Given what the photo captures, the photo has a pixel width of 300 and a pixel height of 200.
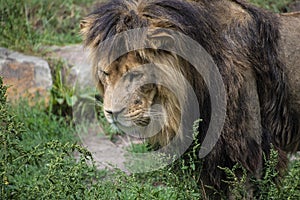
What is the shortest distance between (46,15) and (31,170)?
2.73m

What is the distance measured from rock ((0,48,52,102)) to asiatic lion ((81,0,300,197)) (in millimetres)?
2658

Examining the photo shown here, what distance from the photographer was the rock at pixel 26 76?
637cm

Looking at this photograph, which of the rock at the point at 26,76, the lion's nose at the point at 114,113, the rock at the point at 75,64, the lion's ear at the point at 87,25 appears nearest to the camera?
the lion's nose at the point at 114,113

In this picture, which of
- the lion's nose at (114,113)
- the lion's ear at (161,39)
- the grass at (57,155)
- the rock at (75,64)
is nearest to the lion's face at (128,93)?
the lion's nose at (114,113)

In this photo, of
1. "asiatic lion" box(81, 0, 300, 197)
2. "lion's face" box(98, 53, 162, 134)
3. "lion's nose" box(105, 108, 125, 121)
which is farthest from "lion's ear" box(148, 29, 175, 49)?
"lion's nose" box(105, 108, 125, 121)

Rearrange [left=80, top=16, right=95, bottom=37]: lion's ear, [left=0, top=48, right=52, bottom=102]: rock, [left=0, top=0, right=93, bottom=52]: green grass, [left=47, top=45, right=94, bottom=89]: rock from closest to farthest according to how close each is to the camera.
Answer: [left=80, top=16, right=95, bottom=37]: lion's ear, [left=0, top=48, right=52, bottom=102]: rock, [left=47, top=45, right=94, bottom=89]: rock, [left=0, top=0, right=93, bottom=52]: green grass

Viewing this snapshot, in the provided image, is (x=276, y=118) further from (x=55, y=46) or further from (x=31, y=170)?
(x=55, y=46)

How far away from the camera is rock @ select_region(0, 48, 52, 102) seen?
6367 millimetres

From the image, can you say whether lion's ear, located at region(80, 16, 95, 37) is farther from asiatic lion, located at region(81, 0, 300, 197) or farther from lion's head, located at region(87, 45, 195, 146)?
lion's head, located at region(87, 45, 195, 146)

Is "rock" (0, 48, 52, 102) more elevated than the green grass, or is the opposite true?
the green grass

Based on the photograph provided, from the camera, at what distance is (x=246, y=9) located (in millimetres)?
3947

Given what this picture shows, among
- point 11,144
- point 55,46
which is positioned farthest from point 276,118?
point 55,46

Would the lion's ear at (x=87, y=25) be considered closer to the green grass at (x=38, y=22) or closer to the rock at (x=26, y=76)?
the rock at (x=26, y=76)

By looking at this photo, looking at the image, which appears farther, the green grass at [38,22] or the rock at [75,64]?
the green grass at [38,22]
